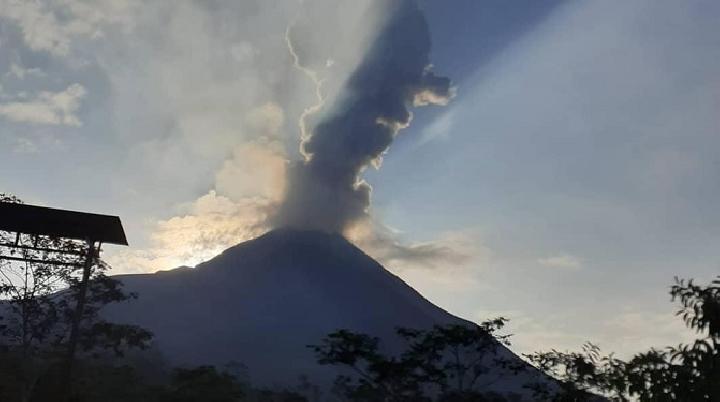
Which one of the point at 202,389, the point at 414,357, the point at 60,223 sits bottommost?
the point at 202,389

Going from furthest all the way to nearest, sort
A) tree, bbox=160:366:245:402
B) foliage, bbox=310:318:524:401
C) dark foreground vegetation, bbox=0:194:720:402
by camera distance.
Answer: tree, bbox=160:366:245:402, foliage, bbox=310:318:524:401, dark foreground vegetation, bbox=0:194:720:402

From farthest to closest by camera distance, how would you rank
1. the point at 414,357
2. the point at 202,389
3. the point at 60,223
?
the point at 202,389 < the point at 414,357 < the point at 60,223

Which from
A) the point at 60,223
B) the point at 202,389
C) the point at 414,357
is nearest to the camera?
the point at 60,223

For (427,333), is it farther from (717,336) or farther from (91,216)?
(717,336)

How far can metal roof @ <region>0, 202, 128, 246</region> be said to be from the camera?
1894 cm

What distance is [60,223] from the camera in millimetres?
19703

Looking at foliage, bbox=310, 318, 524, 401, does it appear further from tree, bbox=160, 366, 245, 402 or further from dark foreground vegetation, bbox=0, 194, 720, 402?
tree, bbox=160, 366, 245, 402

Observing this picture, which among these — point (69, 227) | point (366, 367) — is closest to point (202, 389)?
point (366, 367)

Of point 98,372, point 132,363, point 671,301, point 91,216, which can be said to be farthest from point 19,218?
point 132,363

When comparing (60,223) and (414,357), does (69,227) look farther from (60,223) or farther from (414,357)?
(414,357)

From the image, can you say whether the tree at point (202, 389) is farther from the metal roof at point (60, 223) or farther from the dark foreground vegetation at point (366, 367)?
the metal roof at point (60, 223)

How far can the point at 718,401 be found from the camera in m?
8.23

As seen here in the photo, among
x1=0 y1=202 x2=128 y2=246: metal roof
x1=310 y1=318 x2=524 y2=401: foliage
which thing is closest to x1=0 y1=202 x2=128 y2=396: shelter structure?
x1=0 y1=202 x2=128 y2=246: metal roof

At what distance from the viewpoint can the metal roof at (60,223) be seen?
62.1ft
